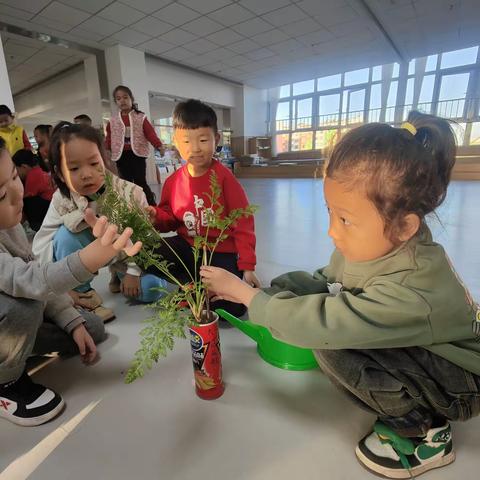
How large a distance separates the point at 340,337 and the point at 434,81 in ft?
28.0

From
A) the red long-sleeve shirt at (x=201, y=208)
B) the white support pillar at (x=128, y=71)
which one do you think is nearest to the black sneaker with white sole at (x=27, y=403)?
the red long-sleeve shirt at (x=201, y=208)

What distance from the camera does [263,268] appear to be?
148 cm

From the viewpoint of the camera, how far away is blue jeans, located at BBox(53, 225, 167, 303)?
1.12 m

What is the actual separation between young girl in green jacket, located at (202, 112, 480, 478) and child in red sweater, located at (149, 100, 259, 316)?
0.48 metres

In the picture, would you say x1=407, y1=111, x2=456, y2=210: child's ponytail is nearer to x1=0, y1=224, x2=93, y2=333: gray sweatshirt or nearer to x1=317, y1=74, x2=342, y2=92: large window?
x1=0, y1=224, x2=93, y2=333: gray sweatshirt

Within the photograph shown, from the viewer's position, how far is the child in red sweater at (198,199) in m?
0.99

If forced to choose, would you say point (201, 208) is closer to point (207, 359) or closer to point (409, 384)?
point (207, 359)

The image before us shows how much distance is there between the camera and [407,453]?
540 mm

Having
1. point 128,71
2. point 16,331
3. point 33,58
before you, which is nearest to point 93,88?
point 128,71

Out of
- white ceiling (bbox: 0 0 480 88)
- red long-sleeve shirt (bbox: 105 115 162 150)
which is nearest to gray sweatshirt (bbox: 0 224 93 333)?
red long-sleeve shirt (bbox: 105 115 162 150)

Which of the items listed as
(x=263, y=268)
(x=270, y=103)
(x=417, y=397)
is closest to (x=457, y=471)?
(x=417, y=397)

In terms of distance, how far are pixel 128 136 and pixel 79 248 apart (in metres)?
1.89

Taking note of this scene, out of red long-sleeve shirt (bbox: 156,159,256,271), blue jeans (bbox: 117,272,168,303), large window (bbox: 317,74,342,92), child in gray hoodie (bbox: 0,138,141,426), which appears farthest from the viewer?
large window (bbox: 317,74,342,92)

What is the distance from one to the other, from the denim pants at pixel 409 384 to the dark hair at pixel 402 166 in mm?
200
